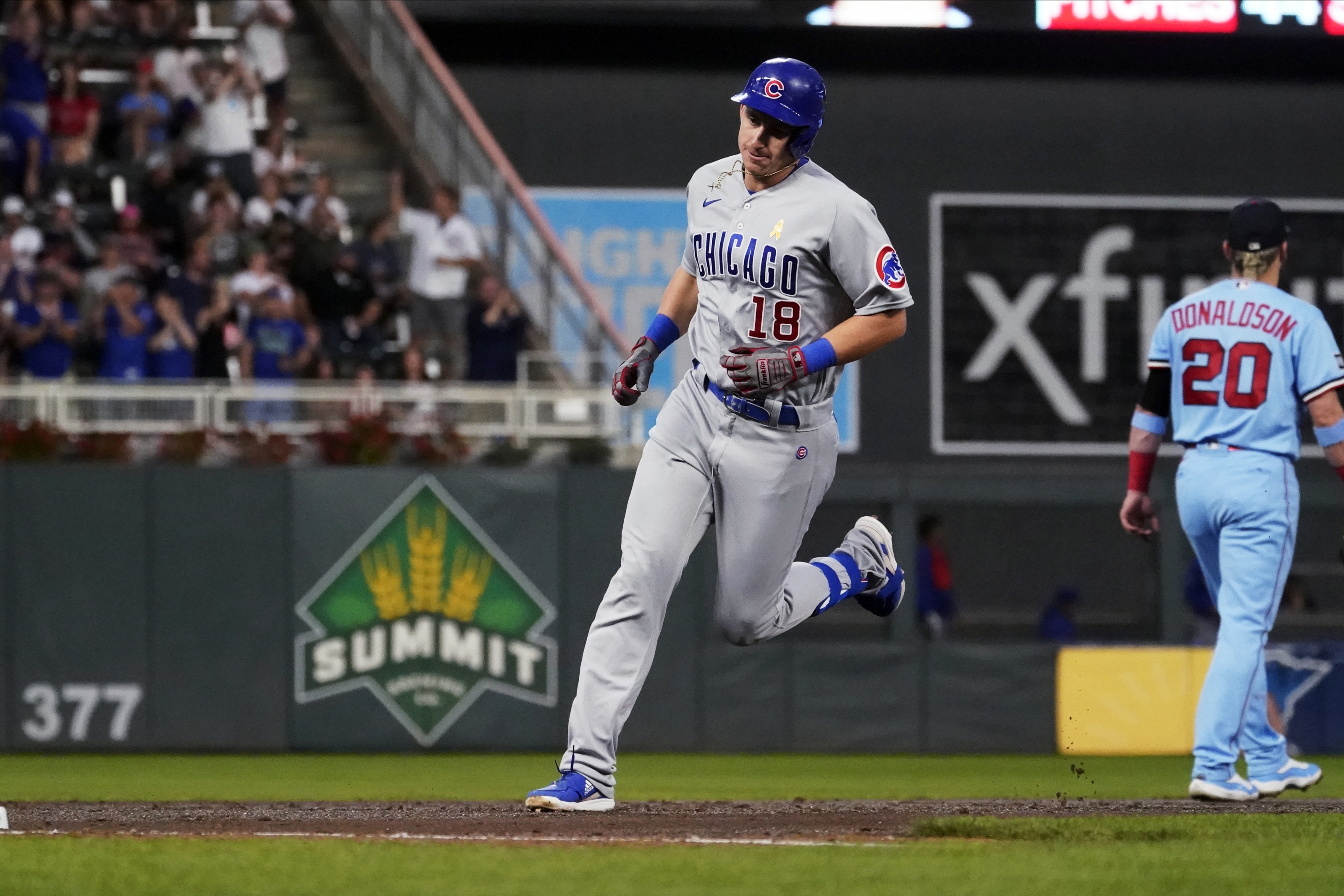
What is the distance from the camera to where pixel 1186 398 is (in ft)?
23.1

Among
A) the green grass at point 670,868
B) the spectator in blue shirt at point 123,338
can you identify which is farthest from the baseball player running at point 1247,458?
the spectator in blue shirt at point 123,338

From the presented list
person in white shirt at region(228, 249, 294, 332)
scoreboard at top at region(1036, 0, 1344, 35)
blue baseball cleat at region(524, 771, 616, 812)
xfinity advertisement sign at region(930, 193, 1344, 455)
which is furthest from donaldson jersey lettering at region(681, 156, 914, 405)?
xfinity advertisement sign at region(930, 193, 1344, 455)

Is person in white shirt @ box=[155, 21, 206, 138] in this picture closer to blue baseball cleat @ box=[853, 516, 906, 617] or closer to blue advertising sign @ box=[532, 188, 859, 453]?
blue advertising sign @ box=[532, 188, 859, 453]

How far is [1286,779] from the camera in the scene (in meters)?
6.98

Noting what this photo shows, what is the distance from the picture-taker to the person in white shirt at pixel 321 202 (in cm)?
1448

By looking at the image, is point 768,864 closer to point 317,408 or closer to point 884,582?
point 884,582

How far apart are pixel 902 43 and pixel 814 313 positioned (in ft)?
41.2

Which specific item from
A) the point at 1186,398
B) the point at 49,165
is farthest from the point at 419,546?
the point at 1186,398

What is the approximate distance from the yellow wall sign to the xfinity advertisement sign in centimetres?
491

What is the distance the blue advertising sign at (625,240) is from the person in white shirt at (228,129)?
351 cm

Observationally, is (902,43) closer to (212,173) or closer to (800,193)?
(212,173)

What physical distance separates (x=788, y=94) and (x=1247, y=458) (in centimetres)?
218

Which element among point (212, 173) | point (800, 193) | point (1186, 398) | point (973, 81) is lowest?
point (1186, 398)

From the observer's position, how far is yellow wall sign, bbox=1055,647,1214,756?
43.6 ft
